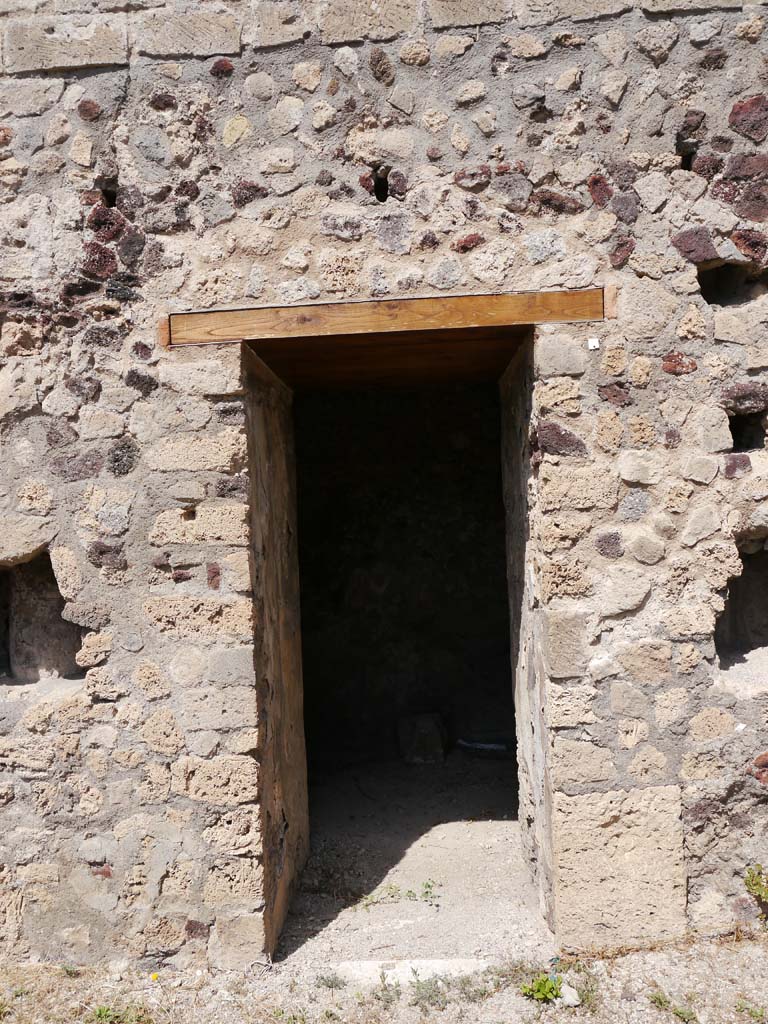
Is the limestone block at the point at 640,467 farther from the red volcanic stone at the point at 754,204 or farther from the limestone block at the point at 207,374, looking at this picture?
the limestone block at the point at 207,374

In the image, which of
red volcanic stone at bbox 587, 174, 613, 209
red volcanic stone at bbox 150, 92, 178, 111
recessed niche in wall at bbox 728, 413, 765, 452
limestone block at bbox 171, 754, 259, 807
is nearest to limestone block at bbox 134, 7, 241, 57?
red volcanic stone at bbox 150, 92, 178, 111

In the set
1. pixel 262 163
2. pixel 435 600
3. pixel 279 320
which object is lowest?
pixel 435 600

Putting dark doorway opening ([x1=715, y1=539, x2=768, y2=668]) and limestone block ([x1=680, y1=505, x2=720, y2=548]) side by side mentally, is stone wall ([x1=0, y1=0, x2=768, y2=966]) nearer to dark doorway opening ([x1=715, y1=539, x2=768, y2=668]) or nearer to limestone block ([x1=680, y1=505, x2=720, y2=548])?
limestone block ([x1=680, y1=505, x2=720, y2=548])

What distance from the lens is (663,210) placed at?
9.39 feet

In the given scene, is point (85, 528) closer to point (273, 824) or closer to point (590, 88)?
point (273, 824)

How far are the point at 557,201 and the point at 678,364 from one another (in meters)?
0.72

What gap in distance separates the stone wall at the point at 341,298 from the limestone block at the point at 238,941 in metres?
0.02

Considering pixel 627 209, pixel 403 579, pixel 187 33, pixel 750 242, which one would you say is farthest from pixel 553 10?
pixel 403 579

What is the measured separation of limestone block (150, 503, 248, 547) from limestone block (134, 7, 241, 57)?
165 cm

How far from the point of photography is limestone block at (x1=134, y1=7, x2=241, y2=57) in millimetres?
2904

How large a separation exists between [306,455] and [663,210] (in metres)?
3.18

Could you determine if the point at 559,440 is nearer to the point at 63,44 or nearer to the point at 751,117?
the point at 751,117

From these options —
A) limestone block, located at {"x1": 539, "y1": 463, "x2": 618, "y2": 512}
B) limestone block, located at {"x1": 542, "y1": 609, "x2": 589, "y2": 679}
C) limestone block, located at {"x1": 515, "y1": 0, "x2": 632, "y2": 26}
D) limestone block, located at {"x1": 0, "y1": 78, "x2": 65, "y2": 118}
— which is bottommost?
limestone block, located at {"x1": 542, "y1": 609, "x2": 589, "y2": 679}

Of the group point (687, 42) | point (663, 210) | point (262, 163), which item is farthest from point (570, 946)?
point (687, 42)
